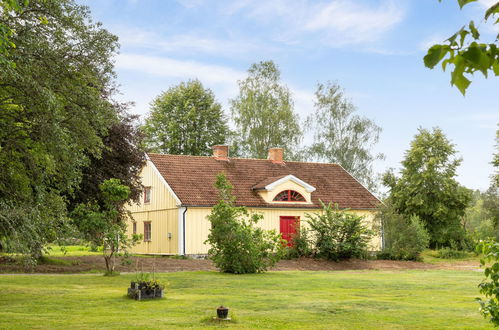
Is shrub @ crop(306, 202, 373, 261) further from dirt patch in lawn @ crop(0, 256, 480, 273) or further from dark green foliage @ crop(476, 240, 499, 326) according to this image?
dark green foliage @ crop(476, 240, 499, 326)

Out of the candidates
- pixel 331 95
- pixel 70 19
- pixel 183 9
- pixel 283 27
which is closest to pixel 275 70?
pixel 331 95

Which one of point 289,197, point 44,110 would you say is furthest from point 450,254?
point 44,110

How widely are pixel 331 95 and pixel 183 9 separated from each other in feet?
89.3

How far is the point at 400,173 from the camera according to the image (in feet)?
145

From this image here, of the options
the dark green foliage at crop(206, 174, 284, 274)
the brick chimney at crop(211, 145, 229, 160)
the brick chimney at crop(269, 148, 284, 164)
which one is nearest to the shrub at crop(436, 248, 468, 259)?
the brick chimney at crop(269, 148, 284, 164)

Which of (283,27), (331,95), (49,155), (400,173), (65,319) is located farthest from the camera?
(331,95)

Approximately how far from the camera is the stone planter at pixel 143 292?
535 inches

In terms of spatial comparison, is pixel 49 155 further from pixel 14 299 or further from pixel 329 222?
pixel 329 222

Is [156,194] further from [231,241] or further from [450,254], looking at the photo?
[450,254]

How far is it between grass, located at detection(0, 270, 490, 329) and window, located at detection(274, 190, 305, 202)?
14485mm

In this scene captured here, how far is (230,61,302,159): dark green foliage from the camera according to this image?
49875 mm

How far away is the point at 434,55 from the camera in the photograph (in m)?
3.48

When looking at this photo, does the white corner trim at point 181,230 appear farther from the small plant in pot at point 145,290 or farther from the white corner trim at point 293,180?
the small plant in pot at point 145,290

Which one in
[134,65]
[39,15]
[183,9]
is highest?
[183,9]
